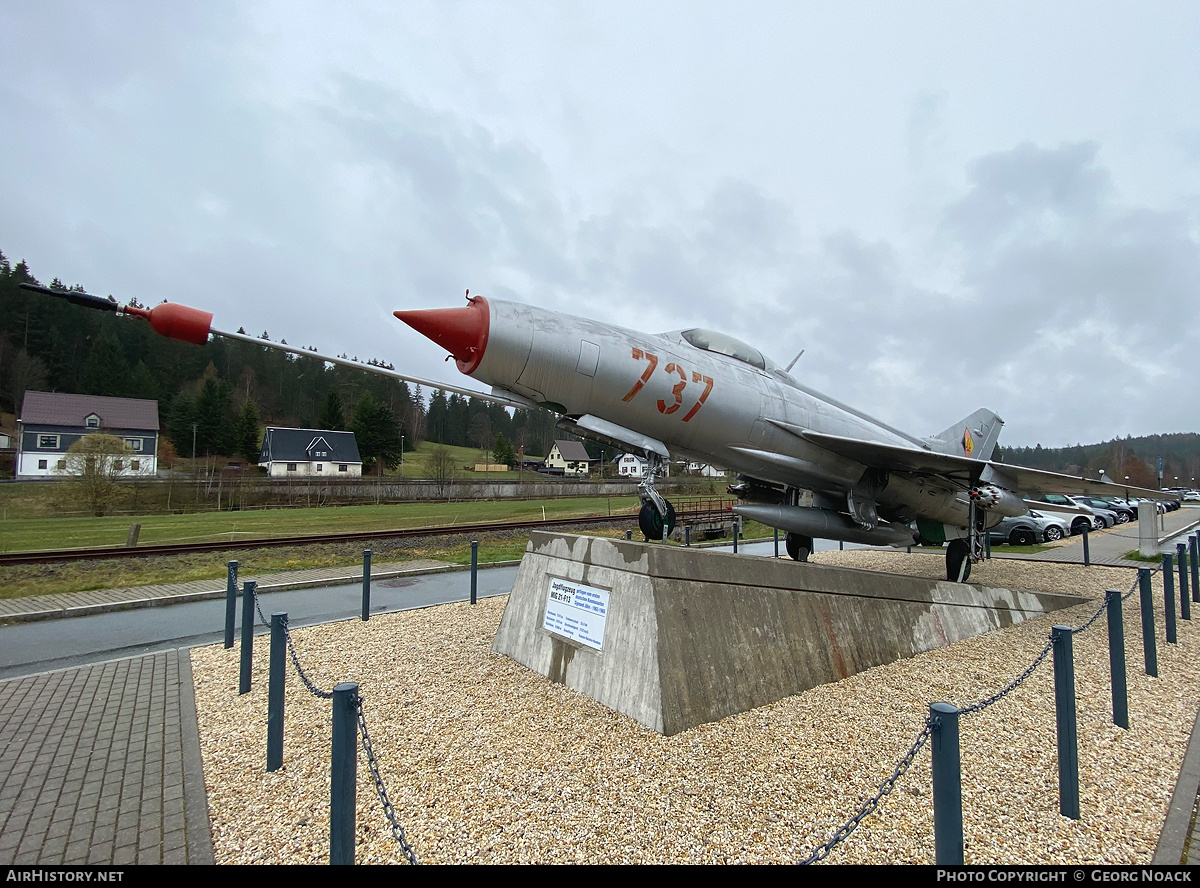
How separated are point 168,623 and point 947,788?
887cm

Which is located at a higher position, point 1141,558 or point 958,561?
point 958,561

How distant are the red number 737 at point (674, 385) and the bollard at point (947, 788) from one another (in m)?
3.67

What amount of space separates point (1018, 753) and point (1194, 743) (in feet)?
4.63

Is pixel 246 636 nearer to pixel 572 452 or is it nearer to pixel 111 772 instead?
pixel 111 772

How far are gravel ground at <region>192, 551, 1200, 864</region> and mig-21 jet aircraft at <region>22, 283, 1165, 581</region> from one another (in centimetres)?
215

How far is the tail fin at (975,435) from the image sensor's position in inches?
429

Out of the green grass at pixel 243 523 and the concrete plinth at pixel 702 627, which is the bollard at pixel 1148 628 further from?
the green grass at pixel 243 523

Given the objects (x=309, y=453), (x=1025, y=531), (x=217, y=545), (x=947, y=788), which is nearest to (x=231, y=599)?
(x=947, y=788)

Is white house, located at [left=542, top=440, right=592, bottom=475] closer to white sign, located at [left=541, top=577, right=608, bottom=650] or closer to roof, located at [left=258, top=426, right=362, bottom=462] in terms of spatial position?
roof, located at [left=258, top=426, right=362, bottom=462]

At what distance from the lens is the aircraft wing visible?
6758 mm

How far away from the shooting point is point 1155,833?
2.82m

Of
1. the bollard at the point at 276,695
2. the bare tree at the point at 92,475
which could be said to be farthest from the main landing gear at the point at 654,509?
the bare tree at the point at 92,475

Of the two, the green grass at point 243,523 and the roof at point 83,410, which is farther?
the roof at point 83,410

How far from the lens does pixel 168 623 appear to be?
7371 mm
